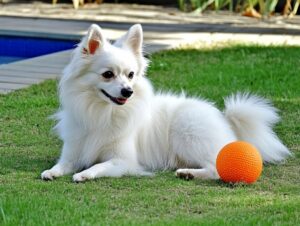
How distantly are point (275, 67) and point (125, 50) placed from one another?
393cm

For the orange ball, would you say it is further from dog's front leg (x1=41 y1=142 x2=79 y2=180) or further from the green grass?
dog's front leg (x1=41 y1=142 x2=79 y2=180)

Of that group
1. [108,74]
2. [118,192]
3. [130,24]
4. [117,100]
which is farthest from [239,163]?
[130,24]

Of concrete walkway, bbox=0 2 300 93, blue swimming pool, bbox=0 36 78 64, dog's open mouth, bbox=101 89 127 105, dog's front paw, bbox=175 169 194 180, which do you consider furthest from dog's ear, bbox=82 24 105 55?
blue swimming pool, bbox=0 36 78 64

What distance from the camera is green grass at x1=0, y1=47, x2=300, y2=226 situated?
4293 mm

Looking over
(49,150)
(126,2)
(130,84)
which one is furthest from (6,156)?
(126,2)

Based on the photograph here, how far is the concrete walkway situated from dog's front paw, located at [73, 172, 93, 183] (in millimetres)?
3417

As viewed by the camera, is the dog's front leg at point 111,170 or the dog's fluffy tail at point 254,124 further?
the dog's fluffy tail at point 254,124

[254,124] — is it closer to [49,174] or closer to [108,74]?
[108,74]

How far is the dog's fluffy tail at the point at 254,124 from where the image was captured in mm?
5691

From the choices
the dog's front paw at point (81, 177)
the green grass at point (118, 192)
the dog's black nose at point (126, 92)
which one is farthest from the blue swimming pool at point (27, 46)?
the dog's front paw at point (81, 177)

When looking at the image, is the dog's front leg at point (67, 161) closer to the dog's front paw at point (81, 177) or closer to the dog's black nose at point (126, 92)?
the dog's front paw at point (81, 177)

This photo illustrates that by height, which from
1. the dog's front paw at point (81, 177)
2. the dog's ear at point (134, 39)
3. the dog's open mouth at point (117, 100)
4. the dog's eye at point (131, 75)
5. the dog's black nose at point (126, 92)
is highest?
the dog's ear at point (134, 39)

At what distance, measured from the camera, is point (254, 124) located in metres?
5.71

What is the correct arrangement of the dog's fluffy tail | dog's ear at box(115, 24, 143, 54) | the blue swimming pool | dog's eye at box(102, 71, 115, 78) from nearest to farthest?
dog's eye at box(102, 71, 115, 78)
dog's ear at box(115, 24, 143, 54)
the dog's fluffy tail
the blue swimming pool
